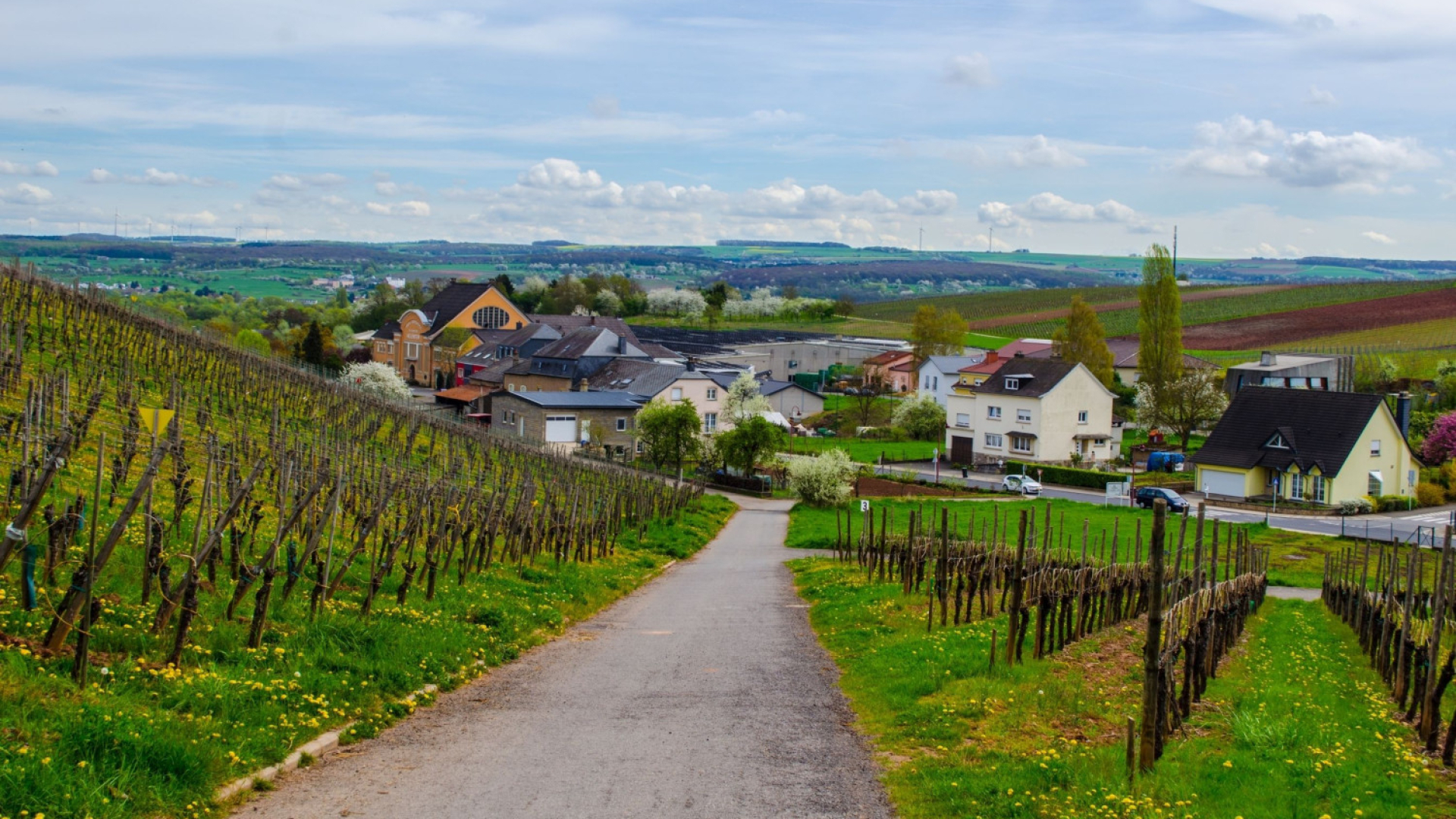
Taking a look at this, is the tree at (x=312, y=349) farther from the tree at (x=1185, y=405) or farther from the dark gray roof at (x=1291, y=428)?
the dark gray roof at (x=1291, y=428)

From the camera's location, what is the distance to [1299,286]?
16812 cm

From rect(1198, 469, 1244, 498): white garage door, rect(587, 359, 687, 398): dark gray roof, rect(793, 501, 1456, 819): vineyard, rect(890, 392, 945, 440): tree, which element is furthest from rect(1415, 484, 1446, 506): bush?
rect(587, 359, 687, 398): dark gray roof

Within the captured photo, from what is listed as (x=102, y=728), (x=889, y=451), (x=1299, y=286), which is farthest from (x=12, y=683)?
(x=1299, y=286)

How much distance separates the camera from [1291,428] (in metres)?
56.0

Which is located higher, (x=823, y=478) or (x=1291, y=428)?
(x=1291, y=428)

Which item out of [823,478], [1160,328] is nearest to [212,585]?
[823,478]

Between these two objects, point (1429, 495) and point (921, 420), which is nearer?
point (1429, 495)

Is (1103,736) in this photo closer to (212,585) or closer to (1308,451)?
(212,585)

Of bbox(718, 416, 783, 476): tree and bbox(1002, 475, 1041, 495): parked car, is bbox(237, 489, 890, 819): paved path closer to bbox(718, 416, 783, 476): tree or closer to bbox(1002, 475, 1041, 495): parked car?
bbox(718, 416, 783, 476): tree

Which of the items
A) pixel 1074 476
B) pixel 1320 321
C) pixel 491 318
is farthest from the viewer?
pixel 1320 321

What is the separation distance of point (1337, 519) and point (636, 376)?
37624 millimetres

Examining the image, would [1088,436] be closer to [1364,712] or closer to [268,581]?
[1364,712]

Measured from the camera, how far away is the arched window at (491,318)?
340 feet

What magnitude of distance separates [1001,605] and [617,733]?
A: 9039 mm
